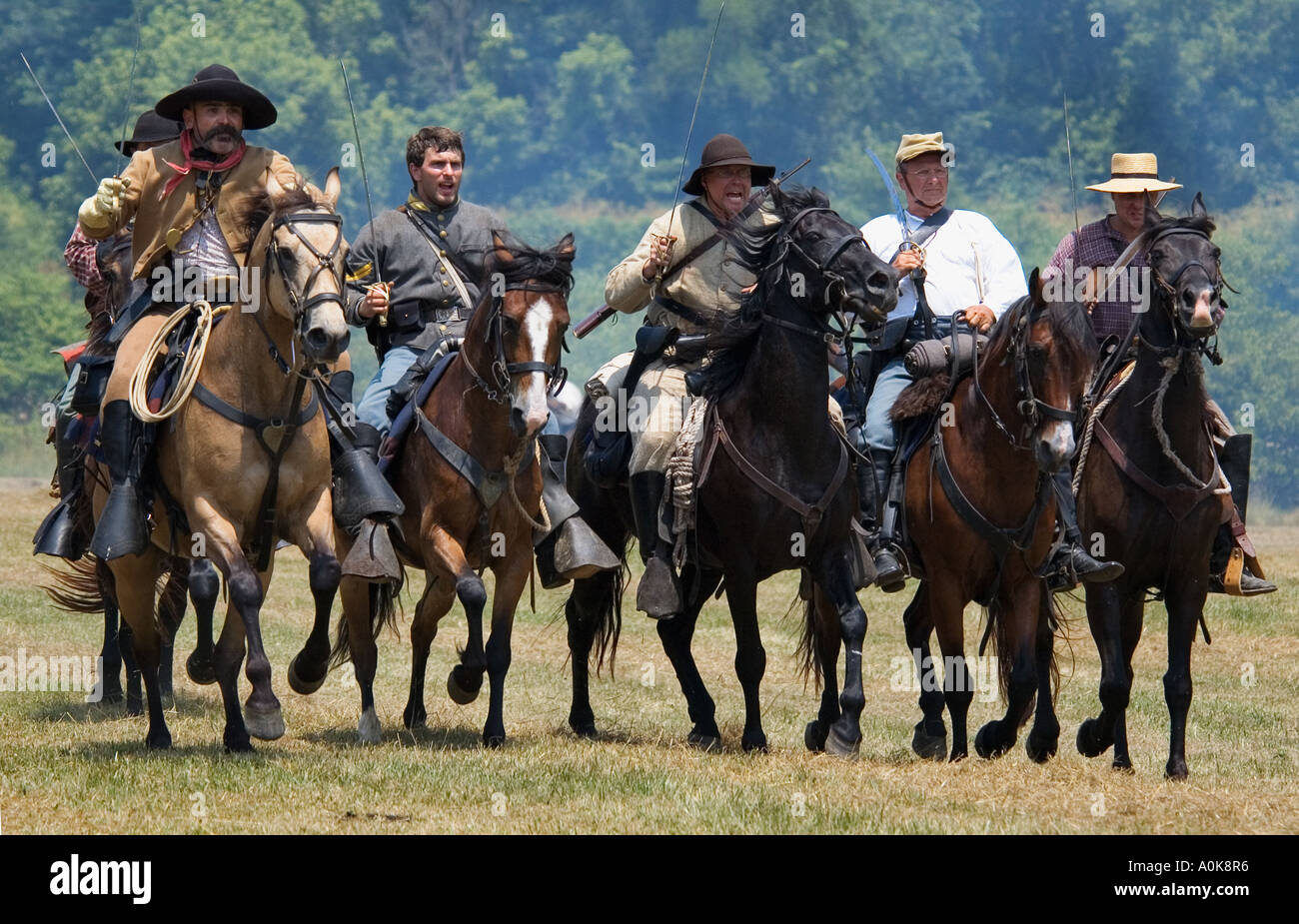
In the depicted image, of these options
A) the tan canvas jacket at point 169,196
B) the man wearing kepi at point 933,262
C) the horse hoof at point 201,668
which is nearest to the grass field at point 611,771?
the horse hoof at point 201,668

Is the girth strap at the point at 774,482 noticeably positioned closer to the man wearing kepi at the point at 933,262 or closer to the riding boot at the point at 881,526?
the riding boot at the point at 881,526

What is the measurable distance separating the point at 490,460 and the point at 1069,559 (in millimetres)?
2993

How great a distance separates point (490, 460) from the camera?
31.9ft

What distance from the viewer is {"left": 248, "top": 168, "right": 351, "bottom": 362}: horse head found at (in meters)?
8.12

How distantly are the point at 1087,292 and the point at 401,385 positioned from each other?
3.72 meters

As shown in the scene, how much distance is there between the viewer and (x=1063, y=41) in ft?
151

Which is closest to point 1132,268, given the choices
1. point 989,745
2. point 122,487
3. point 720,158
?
point 720,158

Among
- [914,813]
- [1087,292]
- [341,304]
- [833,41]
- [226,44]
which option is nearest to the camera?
[914,813]

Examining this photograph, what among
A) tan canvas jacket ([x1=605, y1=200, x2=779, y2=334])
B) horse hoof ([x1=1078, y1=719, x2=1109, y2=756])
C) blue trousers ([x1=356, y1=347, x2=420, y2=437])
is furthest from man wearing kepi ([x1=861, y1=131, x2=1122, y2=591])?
blue trousers ([x1=356, y1=347, x2=420, y2=437])

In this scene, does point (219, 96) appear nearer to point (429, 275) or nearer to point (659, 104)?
point (429, 275)

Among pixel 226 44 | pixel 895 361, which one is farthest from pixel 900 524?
pixel 226 44

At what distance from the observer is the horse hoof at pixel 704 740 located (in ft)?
32.7

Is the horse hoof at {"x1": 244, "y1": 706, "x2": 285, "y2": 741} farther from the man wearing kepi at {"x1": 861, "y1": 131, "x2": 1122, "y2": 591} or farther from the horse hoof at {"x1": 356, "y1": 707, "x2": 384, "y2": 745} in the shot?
the man wearing kepi at {"x1": 861, "y1": 131, "x2": 1122, "y2": 591}

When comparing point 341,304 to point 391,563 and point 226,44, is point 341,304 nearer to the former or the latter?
point 391,563
